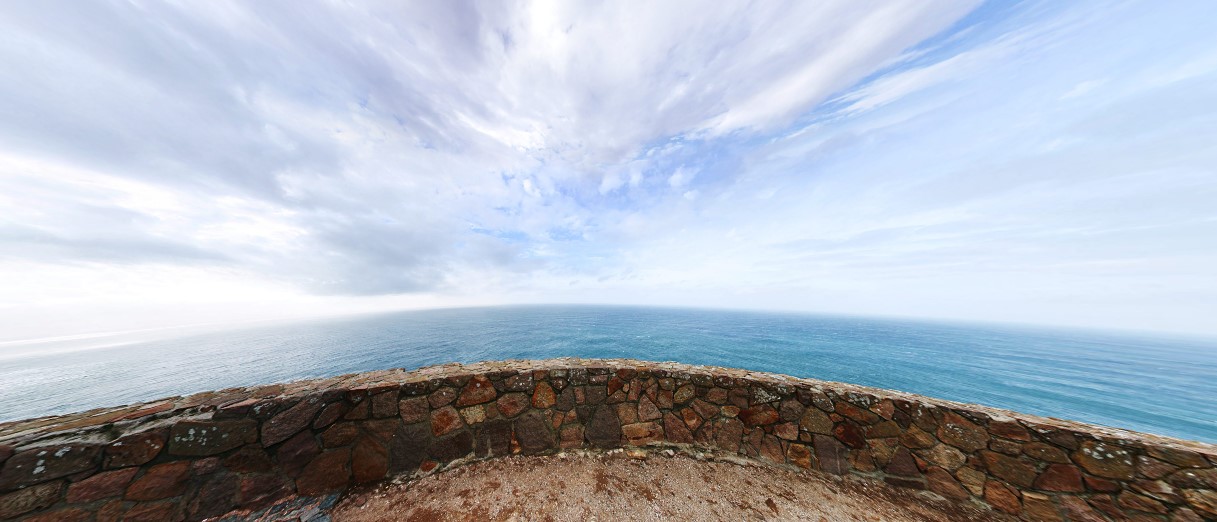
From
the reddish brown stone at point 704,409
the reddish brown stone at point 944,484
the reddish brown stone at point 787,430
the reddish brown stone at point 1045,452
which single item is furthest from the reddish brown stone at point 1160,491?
the reddish brown stone at point 704,409

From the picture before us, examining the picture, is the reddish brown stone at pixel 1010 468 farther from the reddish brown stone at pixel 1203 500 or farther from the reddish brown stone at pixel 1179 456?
the reddish brown stone at pixel 1203 500

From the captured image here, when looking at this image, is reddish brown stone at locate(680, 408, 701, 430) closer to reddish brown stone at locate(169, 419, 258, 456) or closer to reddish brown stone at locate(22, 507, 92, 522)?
reddish brown stone at locate(169, 419, 258, 456)

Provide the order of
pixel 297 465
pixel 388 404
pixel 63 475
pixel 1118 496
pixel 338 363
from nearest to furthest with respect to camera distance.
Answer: pixel 63 475, pixel 1118 496, pixel 297 465, pixel 388 404, pixel 338 363

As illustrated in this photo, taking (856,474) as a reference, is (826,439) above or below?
above

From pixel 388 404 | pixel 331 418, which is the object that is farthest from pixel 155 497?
pixel 388 404

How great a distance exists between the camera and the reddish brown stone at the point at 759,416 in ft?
14.4

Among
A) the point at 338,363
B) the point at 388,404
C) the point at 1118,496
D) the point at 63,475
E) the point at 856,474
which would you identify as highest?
the point at 388,404

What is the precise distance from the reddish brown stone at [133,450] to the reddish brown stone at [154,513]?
0.39m

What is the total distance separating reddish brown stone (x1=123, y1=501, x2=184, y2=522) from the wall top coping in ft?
2.23

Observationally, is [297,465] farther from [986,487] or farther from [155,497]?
[986,487]

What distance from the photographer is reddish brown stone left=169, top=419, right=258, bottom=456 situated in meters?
3.16

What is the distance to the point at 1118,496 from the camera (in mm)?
3293

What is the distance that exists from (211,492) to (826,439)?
6.61m

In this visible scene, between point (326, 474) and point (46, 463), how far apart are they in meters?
1.87
